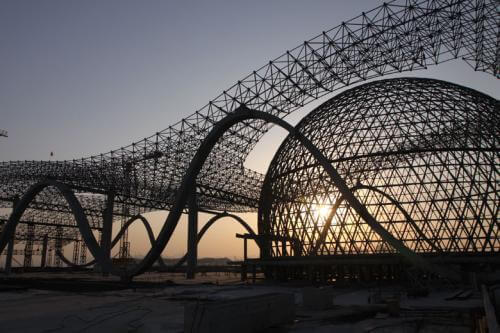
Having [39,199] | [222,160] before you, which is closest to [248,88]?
[222,160]

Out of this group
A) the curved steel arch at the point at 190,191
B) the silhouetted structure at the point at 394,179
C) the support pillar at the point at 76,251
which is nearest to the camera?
the curved steel arch at the point at 190,191

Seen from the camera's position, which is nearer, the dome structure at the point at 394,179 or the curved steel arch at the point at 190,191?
the curved steel arch at the point at 190,191

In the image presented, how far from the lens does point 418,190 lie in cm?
3191

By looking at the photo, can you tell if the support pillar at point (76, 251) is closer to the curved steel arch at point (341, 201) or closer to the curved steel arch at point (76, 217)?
the curved steel arch at point (76, 217)

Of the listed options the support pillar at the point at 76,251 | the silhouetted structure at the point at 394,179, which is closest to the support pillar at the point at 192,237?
the silhouetted structure at the point at 394,179

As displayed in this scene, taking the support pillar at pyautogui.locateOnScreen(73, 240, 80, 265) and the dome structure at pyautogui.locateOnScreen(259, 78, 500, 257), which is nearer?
the dome structure at pyautogui.locateOnScreen(259, 78, 500, 257)

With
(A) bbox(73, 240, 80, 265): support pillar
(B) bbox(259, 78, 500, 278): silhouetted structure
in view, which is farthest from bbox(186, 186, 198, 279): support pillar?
(A) bbox(73, 240, 80, 265): support pillar

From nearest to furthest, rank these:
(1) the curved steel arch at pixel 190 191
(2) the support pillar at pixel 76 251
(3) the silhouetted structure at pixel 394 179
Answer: (1) the curved steel arch at pixel 190 191 < (3) the silhouetted structure at pixel 394 179 < (2) the support pillar at pixel 76 251

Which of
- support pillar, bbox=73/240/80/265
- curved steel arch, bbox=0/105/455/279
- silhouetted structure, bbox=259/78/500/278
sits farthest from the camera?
support pillar, bbox=73/240/80/265

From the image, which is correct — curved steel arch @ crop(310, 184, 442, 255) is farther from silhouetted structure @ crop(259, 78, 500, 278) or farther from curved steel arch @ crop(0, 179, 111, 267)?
curved steel arch @ crop(0, 179, 111, 267)

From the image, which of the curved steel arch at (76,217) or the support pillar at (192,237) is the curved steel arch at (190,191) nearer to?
the curved steel arch at (76,217)

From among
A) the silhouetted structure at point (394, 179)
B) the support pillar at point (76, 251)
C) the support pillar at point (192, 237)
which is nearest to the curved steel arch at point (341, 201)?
the silhouetted structure at point (394, 179)

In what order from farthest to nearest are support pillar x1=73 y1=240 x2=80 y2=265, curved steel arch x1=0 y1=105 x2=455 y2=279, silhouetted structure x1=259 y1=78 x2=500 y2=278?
support pillar x1=73 y1=240 x2=80 y2=265, silhouetted structure x1=259 y1=78 x2=500 y2=278, curved steel arch x1=0 y1=105 x2=455 y2=279

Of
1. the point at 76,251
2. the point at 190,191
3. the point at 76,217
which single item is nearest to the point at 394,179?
the point at 190,191
